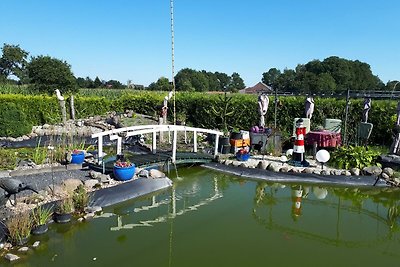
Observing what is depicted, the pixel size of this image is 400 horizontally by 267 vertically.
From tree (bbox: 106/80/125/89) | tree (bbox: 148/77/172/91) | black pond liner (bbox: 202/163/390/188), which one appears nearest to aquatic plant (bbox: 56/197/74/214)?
black pond liner (bbox: 202/163/390/188)

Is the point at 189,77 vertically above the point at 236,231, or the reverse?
the point at 189,77

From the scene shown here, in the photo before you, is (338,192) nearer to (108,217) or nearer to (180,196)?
(180,196)

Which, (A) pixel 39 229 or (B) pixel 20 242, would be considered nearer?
(B) pixel 20 242

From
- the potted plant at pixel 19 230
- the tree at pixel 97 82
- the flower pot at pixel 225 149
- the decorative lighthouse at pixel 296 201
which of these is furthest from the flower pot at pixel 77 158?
the tree at pixel 97 82

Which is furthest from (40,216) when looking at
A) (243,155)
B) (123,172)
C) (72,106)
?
(72,106)

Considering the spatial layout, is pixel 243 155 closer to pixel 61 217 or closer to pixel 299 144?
pixel 299 144

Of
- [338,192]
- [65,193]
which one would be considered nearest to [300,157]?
[338,192]

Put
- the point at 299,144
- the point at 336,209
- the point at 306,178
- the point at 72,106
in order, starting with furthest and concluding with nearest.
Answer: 1. the point at 72,106
2. the point at 299,144
3. the point at 306,178
4. the point at 336,209
